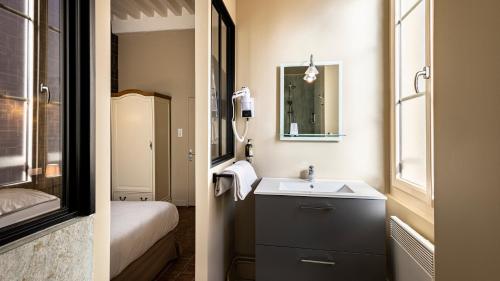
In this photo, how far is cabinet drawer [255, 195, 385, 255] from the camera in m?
1.61

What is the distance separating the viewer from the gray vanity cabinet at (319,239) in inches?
63.2

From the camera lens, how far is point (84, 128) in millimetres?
689

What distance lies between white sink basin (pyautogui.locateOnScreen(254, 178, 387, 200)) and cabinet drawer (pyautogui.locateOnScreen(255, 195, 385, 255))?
0.13ft

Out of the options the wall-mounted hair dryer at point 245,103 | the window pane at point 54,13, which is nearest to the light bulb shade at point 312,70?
the wall-mounted hair dryer at point 245,103

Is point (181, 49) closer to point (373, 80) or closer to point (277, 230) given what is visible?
point (373, 80)

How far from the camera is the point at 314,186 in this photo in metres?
2.03

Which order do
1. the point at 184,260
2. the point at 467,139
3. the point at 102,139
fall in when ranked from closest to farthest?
the point at 467,139
the point at 102,139
the point at 184,260

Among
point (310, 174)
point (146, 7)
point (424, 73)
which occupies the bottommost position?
point (310, 174)

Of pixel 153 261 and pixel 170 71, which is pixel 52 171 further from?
pixel 170 71

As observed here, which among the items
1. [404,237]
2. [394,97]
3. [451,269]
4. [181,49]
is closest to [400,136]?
[394,97]

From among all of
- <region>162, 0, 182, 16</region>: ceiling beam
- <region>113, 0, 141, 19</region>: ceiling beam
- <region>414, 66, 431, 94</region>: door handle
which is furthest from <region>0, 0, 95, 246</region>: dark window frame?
<region>113, 0, 141, 19</region>: ceiling beam

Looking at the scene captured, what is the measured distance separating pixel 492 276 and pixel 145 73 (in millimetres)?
4515

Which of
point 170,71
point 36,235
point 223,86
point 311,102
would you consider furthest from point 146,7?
point 36,235

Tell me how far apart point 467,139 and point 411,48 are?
1.50 metres
